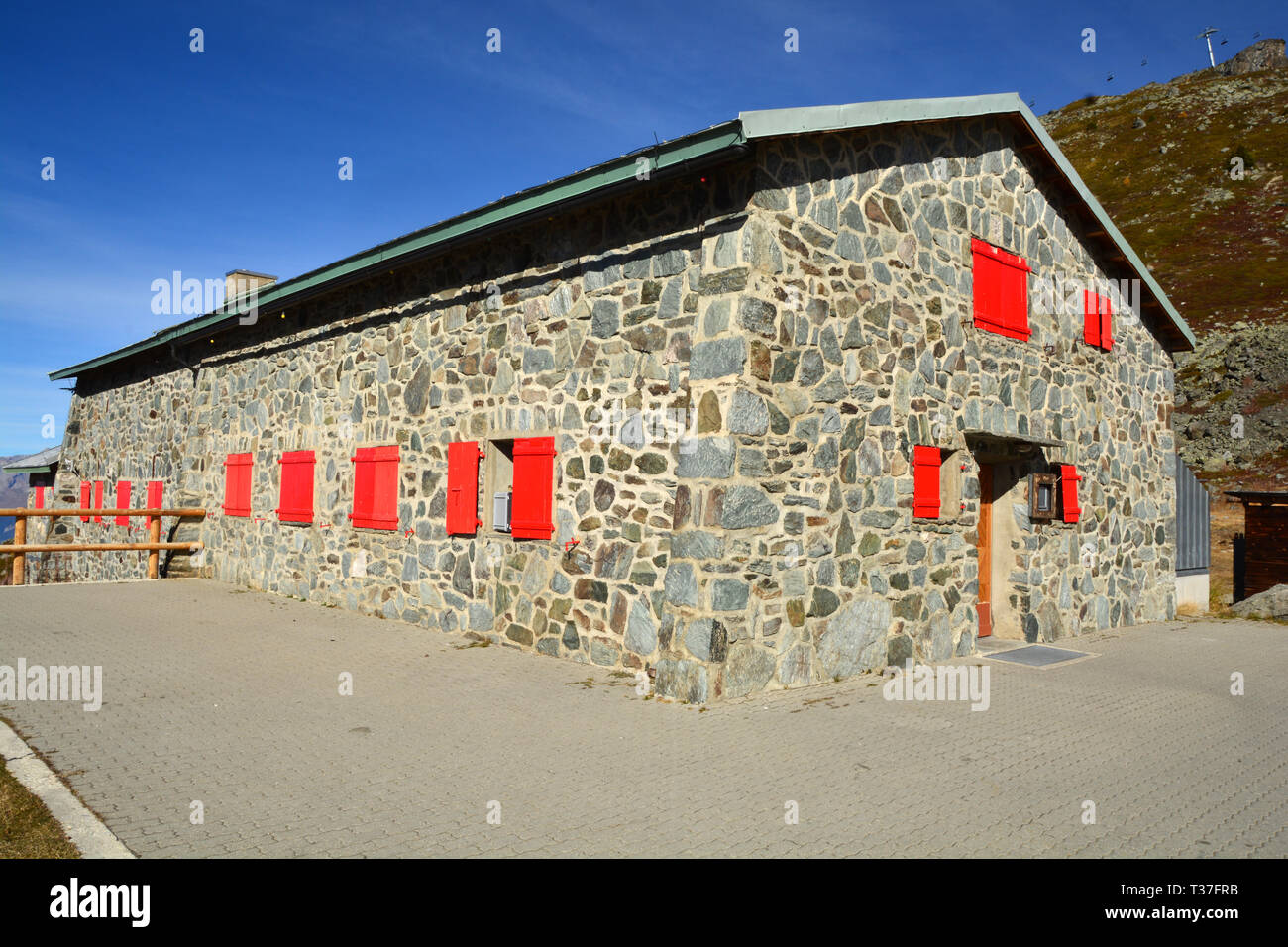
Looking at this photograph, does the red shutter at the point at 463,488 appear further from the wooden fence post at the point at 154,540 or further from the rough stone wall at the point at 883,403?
the wooden fence post at the point at 154,540

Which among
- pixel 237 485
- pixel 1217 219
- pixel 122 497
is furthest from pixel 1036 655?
pixel 1217 219

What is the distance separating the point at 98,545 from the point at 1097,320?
592 inches

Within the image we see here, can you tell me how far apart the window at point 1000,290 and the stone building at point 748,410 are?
5cm

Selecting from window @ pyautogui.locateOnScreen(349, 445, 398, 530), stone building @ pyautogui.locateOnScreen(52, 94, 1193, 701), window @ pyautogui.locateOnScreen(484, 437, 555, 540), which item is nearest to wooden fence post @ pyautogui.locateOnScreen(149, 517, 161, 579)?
stone building @ pyautogui.locateOnScreen(52, 94, 1193, 701)

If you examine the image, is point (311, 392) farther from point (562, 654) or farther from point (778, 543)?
point (778, 543)

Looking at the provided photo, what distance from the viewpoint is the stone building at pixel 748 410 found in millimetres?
6762

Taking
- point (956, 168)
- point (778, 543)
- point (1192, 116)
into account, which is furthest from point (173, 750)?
point (1192, 116)

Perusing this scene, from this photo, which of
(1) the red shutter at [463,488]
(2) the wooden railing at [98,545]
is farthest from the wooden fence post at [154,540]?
(1) the red shutter at [463,488]

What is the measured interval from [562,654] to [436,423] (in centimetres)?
325

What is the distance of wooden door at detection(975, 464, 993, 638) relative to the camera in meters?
10.1

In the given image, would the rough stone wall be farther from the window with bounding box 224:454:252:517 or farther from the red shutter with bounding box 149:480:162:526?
the red shutter with bounding box 149:480:162:526

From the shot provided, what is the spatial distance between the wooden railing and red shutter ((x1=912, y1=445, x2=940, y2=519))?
1164 centimetres

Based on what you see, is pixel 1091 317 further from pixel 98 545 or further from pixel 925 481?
pixel 98 545

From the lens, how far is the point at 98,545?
1322 cm
